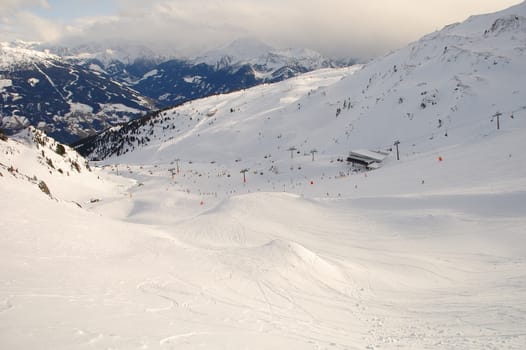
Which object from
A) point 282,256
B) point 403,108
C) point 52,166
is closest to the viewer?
point 282,256

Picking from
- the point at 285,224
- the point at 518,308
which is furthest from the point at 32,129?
the point at 518,308

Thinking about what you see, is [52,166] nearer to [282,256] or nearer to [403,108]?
[282,256]

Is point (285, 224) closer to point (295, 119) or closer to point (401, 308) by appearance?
point (401, 308)

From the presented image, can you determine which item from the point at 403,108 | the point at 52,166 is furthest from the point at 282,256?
the point at 403,108

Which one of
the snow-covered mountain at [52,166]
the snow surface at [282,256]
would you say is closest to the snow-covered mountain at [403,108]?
the snow surface at [282,256]

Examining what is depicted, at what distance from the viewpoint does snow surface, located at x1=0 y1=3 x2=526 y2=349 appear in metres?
8.50

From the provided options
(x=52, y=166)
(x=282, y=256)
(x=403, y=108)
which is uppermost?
(x=403, y=108)

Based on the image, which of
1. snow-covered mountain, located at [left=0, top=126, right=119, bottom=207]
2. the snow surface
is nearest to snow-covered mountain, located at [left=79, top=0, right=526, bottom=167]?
the snow surface

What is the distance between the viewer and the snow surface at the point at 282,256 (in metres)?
8.50

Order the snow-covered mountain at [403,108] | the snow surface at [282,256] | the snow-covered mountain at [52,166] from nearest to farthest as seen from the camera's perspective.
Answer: the snow surface at [282,256]
the snow-covered mountain at [52,166]
the snow-covered mountain at [403,108]

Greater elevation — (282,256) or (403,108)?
(403,108)

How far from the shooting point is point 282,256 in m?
14.5

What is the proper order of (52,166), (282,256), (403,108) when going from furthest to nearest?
(403,108) → (52,166) → (282,256)

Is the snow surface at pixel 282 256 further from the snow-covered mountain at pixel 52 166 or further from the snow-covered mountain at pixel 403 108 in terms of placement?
the snow-covered mountain at pixel 403 108
